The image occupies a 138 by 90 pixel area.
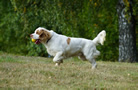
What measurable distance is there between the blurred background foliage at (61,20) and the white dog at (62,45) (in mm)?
3190

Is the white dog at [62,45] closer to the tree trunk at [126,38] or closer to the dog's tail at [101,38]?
the dog's tail at [101,38]

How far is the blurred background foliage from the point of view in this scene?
38.3ft

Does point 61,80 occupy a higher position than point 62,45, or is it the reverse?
point 62,45

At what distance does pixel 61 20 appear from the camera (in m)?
12.1

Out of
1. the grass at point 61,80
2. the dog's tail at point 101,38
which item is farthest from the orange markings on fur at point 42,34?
the dog's tail at point 101,38

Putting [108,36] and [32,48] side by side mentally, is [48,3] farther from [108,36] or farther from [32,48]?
[32,48]

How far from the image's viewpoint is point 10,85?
566cm

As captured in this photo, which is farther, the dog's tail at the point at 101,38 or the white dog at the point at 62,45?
the dog's tail at the point at 101,38

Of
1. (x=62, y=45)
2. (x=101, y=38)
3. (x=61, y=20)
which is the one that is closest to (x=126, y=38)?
(x=61, y=20)

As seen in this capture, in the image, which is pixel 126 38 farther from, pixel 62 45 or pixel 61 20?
pixel 62 45

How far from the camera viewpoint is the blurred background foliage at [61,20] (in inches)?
460

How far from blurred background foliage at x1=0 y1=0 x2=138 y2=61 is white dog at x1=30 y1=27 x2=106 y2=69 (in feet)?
10.5

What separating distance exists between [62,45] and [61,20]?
4116 millimetres

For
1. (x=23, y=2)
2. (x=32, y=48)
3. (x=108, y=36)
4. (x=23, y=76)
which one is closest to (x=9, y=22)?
(x=32, y=48)
